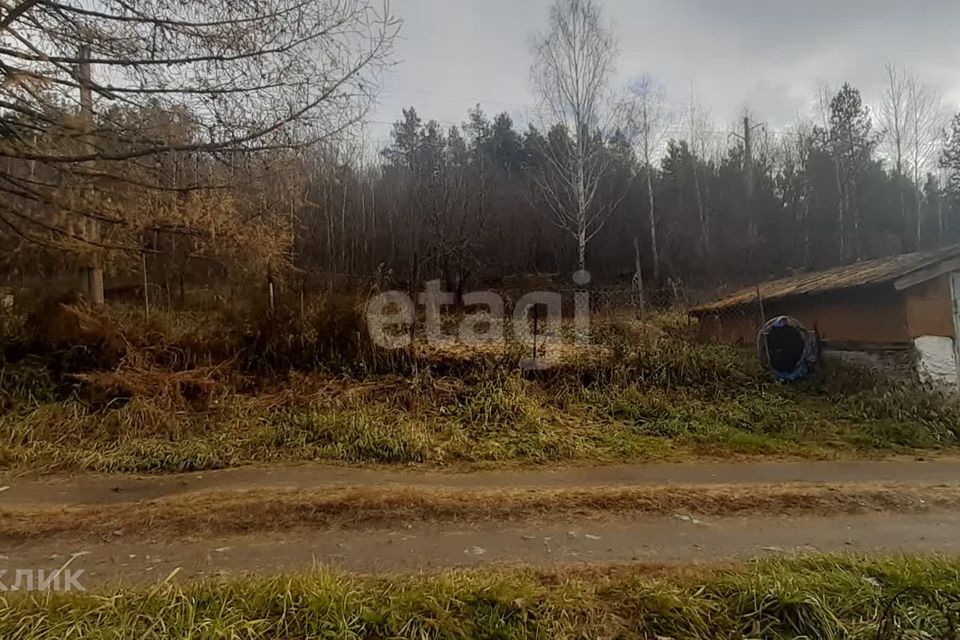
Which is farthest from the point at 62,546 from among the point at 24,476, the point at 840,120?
the point at 840,120

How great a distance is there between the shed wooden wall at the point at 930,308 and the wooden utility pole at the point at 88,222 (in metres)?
11.7

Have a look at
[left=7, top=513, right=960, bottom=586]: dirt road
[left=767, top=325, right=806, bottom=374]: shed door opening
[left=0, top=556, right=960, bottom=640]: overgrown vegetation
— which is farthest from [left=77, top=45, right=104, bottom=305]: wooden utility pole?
[left=767, top=325, right=806, bottom=374]: shed door opening

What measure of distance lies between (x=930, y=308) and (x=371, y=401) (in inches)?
365

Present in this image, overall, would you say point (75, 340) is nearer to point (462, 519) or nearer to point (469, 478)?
point (469, 478)

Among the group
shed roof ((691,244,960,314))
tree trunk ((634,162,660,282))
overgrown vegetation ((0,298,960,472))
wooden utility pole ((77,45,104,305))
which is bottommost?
overgrown vegetation ((0,298,960,472))

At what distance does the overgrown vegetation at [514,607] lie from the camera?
266 cm

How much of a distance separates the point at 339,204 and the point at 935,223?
36.0 m

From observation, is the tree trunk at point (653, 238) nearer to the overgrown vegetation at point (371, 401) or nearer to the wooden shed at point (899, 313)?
the wooden shed at point (899, 313)

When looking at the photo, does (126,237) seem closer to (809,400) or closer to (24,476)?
(24,476)

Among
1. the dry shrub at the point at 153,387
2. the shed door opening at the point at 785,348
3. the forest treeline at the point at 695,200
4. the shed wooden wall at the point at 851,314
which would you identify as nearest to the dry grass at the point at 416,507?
the dry shrub at the point at 153,387

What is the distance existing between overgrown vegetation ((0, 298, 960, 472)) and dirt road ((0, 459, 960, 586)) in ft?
2.33

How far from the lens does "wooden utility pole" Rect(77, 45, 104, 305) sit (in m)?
5.03

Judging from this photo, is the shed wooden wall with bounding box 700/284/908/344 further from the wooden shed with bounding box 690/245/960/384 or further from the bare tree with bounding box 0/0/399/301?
the bare tree with bounding box 0/0/399/301

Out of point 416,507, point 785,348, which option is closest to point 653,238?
point 785,348
